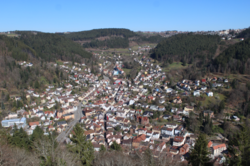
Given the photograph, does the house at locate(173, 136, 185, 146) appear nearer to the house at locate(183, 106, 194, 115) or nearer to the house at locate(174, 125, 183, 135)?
the house at locate(174, 125, 183, 135)

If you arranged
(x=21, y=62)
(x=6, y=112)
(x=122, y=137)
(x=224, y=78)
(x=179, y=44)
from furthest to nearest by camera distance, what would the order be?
(x=179, y=44), (x=21, y=62), (x=224, y=78), (x=6, y=112), (x=122, y=137)

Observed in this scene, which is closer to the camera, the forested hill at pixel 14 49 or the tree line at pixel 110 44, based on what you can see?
the forested hill at pixel 14 49

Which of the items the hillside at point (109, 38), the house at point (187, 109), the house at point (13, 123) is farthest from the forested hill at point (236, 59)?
the hillside at point (109, 38)

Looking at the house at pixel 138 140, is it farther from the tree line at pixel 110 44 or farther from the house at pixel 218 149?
the tree line at pixel 110 44

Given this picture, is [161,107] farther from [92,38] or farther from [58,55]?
[92,38]

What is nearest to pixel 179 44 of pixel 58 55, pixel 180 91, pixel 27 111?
pixel 180 91

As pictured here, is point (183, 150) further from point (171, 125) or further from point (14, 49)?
point (14, 49)
